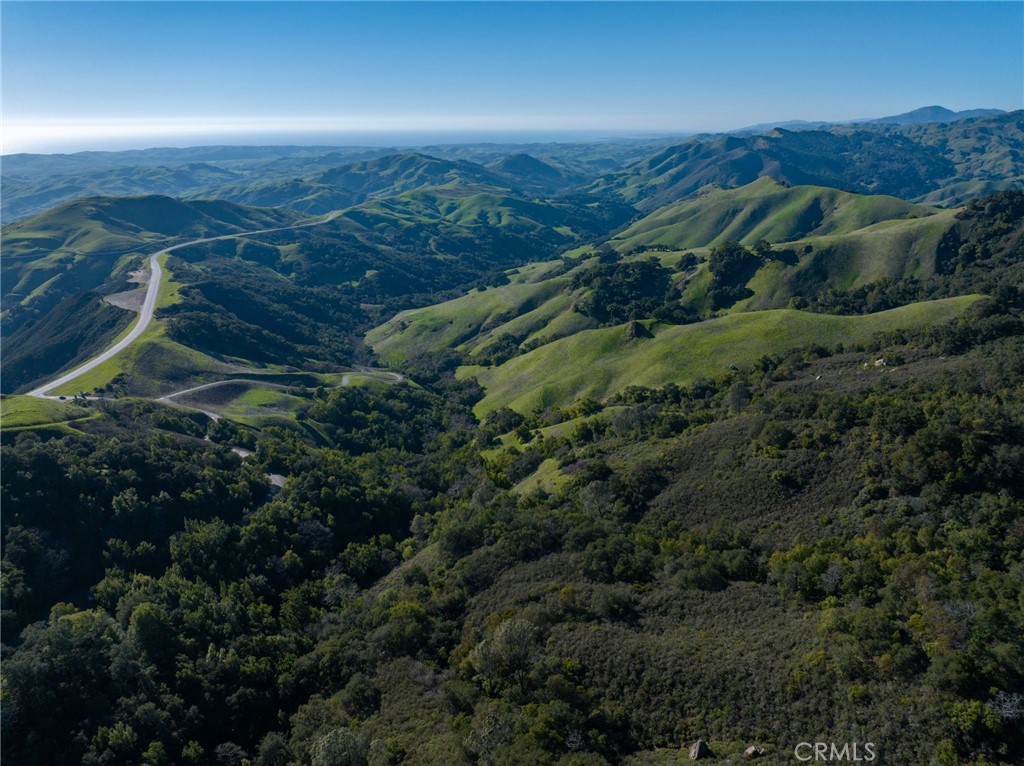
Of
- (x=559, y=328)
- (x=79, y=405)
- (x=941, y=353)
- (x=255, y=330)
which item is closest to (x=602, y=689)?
(x=941, y=353)

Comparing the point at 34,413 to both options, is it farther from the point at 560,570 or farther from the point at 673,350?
the point at 673,350

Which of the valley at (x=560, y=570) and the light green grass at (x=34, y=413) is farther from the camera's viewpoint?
the light green grass at (x=34, y=413)

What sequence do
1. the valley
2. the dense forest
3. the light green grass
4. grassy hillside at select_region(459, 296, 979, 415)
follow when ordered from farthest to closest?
grassy hillside at select_region(459, 296, 979, 415), the light green grass, the valley, the dense forest

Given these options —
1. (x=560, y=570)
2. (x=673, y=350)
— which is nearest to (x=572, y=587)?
(x=560, y=570)

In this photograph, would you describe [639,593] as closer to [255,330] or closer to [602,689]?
[602,689]

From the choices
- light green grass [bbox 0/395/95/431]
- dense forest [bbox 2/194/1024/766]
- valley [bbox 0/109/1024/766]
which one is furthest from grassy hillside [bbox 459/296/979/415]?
light green grass [bbox 0/395/95/431]

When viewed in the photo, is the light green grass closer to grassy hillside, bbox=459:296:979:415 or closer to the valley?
the valley

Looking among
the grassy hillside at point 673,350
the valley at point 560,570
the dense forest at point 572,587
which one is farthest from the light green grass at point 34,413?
the grassy hillside at point 673,350

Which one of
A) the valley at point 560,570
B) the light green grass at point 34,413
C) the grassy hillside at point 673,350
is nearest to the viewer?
the valley at point 560,570

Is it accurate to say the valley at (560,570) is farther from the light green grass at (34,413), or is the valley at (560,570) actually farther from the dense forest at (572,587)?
the light green grass at (34,413)
